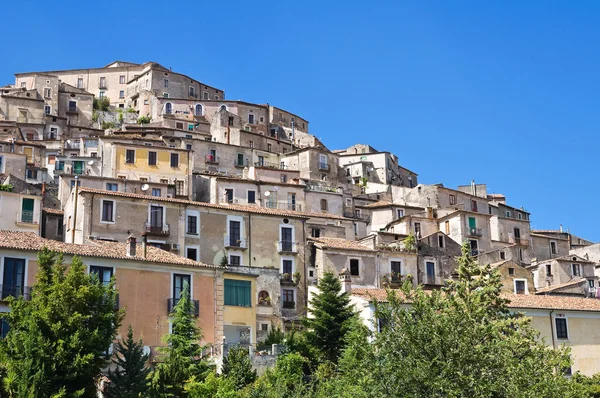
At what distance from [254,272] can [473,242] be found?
2997 centimetres

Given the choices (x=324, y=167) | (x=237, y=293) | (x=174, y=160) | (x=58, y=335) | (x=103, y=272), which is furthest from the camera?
(x=324, y=167)

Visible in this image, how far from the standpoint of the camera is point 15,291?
36719mm

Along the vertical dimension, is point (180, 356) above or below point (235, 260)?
below

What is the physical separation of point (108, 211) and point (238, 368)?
676 inches

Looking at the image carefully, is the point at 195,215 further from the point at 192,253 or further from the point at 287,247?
the point at 287,247

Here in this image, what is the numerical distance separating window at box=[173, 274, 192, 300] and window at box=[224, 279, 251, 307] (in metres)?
3.13

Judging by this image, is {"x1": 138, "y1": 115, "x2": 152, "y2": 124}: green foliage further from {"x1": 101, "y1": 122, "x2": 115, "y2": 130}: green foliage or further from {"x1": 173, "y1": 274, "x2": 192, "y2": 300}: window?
{"x1": 173, "y1": 274, "x2": 192, "y2": 300}: window

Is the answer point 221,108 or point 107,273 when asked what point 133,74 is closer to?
point 221,108

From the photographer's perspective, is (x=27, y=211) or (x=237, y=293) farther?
(x=27, y=211)

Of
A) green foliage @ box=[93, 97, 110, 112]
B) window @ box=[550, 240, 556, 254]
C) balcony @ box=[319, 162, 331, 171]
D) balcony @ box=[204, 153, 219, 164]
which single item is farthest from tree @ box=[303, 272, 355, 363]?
green foliage @ box=[93, 97, 110, 112]

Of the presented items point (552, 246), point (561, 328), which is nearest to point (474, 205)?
point (552, 246)

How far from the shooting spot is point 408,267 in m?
58.2

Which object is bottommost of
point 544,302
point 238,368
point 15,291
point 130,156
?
point 238,368

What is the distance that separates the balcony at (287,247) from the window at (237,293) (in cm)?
956
